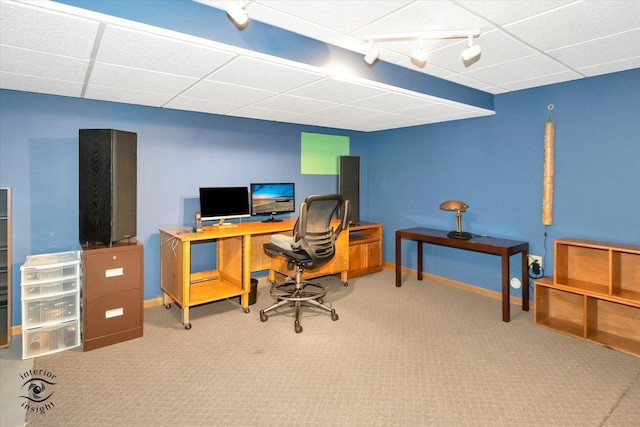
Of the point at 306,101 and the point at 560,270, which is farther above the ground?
the point at 306,101

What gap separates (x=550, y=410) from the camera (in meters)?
2.25

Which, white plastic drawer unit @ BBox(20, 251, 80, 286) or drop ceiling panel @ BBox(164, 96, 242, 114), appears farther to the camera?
drop ceiling panel @ BBox(164, 96, 242, 114)

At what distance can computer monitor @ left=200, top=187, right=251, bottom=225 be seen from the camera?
4.07m

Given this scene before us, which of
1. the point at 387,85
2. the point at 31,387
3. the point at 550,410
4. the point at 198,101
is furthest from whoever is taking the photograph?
the point at 198,101

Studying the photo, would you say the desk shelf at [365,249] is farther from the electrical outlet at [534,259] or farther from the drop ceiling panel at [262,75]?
the drop ceiling panel at [262,75]

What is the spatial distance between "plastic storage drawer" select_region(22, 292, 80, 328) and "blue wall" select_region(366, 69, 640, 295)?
409cm

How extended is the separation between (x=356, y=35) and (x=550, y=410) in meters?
2.73

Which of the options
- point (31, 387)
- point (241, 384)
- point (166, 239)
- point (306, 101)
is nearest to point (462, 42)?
point (306, 101)

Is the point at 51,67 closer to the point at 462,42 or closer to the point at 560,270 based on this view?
the point at 462,42

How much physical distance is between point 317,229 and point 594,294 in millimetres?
2474

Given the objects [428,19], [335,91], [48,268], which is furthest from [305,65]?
[48,268]

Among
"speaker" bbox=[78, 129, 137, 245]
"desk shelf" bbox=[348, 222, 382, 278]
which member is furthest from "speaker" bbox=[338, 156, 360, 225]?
"speaker" bbox=[78, 129, 137, 245]

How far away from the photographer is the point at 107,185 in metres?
3.10

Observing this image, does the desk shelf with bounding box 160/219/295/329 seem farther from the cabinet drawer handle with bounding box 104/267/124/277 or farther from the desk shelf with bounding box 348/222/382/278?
the desk shelf with bounding box 348/222/382/278
